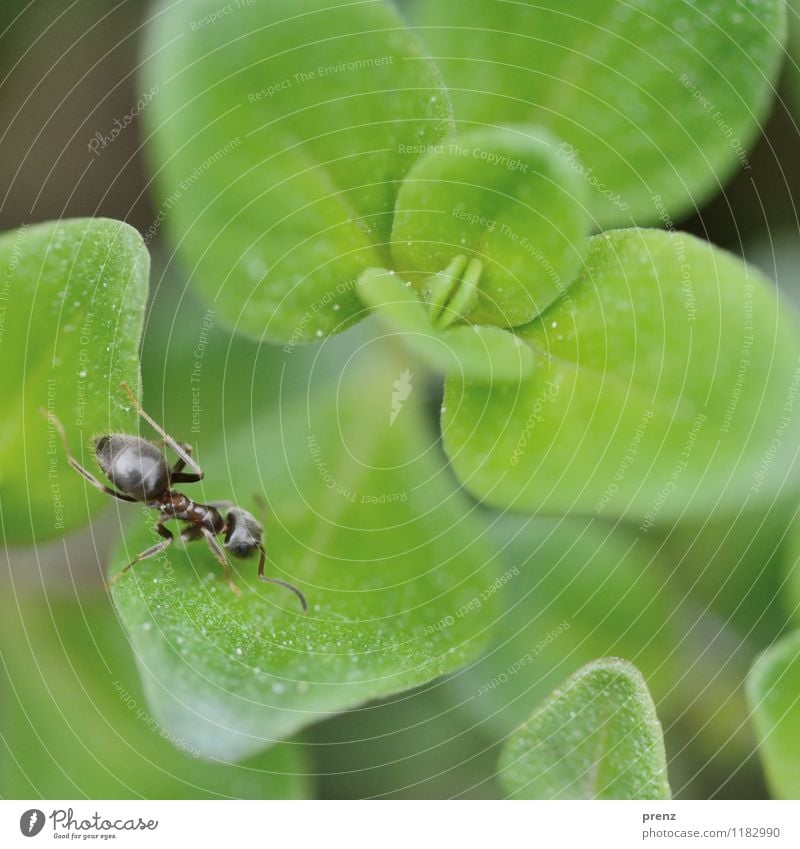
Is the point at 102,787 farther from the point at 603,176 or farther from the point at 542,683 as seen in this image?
the point at 603,176

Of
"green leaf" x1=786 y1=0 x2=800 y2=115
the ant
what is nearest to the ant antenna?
the ant

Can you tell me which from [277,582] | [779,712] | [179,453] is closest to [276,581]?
[277,582]

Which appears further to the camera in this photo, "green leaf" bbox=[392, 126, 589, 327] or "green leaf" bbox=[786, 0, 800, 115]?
"green leaf" bbox=[786, 0, 800, 115]

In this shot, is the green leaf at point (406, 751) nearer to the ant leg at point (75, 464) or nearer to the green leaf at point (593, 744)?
the green leaf at point (593, 744)

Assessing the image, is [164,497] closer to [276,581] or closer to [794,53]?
[276,581]

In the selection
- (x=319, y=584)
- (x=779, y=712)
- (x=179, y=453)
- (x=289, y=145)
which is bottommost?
(x=779, y=712)

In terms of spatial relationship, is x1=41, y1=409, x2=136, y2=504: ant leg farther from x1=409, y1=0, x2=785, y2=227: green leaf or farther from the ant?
x1=409, y1=0, x2=785, y2=227: green leaf
